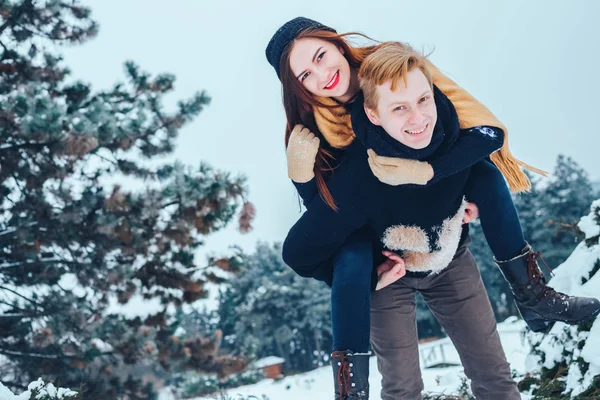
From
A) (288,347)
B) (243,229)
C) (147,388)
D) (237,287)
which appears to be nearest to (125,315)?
(147,388)

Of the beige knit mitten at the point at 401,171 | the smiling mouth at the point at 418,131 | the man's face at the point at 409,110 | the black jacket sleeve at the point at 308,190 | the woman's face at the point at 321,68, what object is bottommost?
the beige knit mitten at the point at 401,171

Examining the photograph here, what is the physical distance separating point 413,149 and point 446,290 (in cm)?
68

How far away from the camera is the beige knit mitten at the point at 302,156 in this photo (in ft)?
6.24

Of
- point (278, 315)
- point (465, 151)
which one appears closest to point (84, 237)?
point (465, 151)

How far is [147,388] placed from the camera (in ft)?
19.8

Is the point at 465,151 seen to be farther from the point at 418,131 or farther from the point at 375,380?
the point at 375,380

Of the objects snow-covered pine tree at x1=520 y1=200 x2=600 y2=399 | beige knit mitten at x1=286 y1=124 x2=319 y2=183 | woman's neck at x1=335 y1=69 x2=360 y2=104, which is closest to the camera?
beige knit mitten at x1=286 y1=124 x2=319 y2=183

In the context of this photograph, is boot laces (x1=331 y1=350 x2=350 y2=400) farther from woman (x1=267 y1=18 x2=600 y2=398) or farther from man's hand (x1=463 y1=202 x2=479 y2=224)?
man's hand (x1=463 y1=202 x2=479 y2=224)

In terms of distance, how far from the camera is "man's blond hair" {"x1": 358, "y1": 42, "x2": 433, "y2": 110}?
180 cm

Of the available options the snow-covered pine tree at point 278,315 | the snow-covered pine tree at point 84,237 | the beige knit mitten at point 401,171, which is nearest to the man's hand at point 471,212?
the beige knit mitten at point 401,171

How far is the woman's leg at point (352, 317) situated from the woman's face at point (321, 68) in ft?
1.84

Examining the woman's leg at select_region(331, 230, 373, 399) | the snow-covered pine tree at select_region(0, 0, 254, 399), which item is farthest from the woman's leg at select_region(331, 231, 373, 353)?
the snow-covered pine tree at select_region(0, 0, 254, 399)

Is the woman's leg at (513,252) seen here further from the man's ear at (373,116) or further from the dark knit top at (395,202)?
the man's ear at (373,116)

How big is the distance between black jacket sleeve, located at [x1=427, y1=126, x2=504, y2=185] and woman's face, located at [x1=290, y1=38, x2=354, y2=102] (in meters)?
0.45
